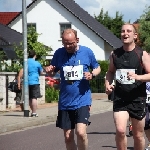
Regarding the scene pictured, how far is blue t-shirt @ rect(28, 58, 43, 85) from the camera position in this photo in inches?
645

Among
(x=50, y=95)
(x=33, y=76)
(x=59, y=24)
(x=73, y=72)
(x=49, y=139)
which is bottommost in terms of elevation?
(x=49, y=139)

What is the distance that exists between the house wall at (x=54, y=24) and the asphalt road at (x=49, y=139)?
3165 centimetres

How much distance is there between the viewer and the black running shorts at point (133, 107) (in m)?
7.84

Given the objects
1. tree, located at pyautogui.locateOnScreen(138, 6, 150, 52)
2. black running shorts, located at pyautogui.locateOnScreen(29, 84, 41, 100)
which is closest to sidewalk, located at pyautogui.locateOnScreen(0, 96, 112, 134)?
black running shorts, located at pyautogui.locateOnScreen(29, 84, 41, 100)

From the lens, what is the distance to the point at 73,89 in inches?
319

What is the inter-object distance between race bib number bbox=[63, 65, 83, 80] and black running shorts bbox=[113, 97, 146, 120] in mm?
642

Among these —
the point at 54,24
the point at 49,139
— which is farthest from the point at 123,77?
the point at 54,24

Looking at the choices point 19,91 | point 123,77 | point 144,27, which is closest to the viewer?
point 123,77

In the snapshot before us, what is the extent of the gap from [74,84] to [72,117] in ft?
1.46

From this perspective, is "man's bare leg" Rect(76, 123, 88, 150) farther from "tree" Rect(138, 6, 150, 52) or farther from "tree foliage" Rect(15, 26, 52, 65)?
"tree" Rect(138, 6, 150, 52)

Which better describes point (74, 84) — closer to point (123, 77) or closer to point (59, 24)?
point (123, 77)

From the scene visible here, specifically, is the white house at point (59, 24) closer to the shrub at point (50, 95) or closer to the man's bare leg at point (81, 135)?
the shrub at point (50, 95)

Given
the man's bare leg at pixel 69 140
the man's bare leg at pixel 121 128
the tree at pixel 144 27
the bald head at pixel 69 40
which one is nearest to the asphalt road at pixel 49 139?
the man's bare leg at pixel 69 140

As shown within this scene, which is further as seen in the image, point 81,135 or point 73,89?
point 73,89
